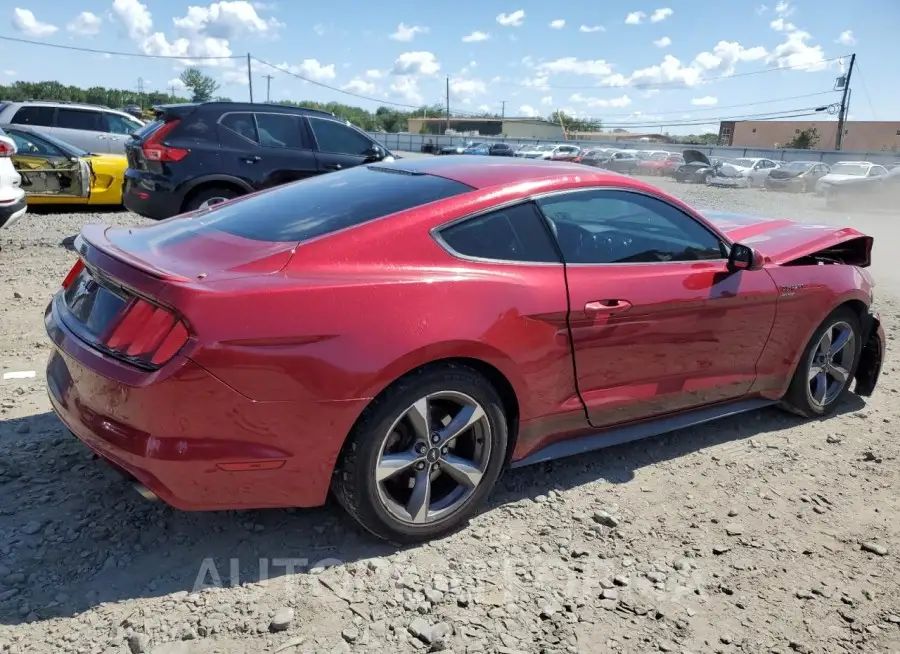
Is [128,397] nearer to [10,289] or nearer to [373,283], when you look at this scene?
[373,283]

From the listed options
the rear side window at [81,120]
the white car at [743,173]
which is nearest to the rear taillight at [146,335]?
the rear side window at [81,120]

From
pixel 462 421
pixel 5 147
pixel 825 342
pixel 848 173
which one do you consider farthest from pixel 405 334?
pixel 848 173

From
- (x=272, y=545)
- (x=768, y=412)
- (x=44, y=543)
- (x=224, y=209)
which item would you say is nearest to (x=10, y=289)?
(x=224, y=209)

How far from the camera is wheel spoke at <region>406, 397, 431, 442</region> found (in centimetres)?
276

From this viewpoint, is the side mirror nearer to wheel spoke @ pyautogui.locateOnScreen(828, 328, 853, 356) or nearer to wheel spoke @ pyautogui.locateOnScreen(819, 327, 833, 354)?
wheel spoke @ pyautogui.locateOnScreen(819, 327, 833, 354)

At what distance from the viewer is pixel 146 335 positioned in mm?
2477

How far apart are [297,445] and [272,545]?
22.8 inches

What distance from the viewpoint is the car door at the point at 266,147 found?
8.62 metres

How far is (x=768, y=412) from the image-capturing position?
4633 millimetres

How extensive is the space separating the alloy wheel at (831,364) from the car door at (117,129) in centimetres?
1301

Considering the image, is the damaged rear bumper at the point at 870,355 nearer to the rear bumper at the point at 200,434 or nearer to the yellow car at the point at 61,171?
the rear bumper at the point at 200,434

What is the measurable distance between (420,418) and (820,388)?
2894 millimetres

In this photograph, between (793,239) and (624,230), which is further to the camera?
(793,239)

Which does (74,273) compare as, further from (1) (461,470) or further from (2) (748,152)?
(2) (748,152)
